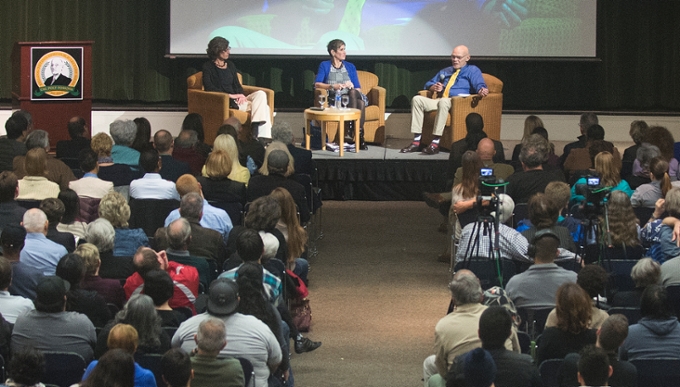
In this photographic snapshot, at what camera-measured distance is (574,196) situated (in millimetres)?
7883

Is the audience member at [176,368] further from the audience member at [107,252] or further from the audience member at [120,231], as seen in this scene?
the audience member at [120,231]

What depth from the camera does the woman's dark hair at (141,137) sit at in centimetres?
894

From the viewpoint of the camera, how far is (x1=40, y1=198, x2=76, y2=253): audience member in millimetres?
6461

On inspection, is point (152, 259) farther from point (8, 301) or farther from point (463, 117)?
point (463, 117)

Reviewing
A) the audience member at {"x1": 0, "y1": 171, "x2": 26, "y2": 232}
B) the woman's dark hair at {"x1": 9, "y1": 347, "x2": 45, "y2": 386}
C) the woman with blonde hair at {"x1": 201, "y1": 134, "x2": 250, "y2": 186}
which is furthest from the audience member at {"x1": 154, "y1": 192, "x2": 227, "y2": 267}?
the woman's dark hair at {"x1": 9, "y1": 347, "x2": 45, "y2": 386}

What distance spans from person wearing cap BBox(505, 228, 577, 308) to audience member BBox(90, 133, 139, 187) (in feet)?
11.1

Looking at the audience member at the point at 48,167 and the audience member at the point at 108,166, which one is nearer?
Answer: the audience member at the point at 48,167

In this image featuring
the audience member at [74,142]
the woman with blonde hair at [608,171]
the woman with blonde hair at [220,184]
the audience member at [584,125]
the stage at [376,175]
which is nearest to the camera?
the woman with blonde hair at [608,171]

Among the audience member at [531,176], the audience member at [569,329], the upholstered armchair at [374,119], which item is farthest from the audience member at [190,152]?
the audience member at [569,329]

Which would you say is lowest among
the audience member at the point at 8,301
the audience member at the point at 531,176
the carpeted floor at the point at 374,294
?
the carpeted floor at the point at 374,294

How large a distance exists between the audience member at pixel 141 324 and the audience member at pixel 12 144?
4.11 m

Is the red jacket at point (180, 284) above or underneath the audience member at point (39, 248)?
underneath

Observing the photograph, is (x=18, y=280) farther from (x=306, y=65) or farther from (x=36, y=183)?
(x=306, y=65)

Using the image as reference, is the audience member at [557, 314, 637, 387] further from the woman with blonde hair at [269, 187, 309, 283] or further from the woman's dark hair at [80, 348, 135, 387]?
the woman with blonde hair at [269, 187, 309, 283]
